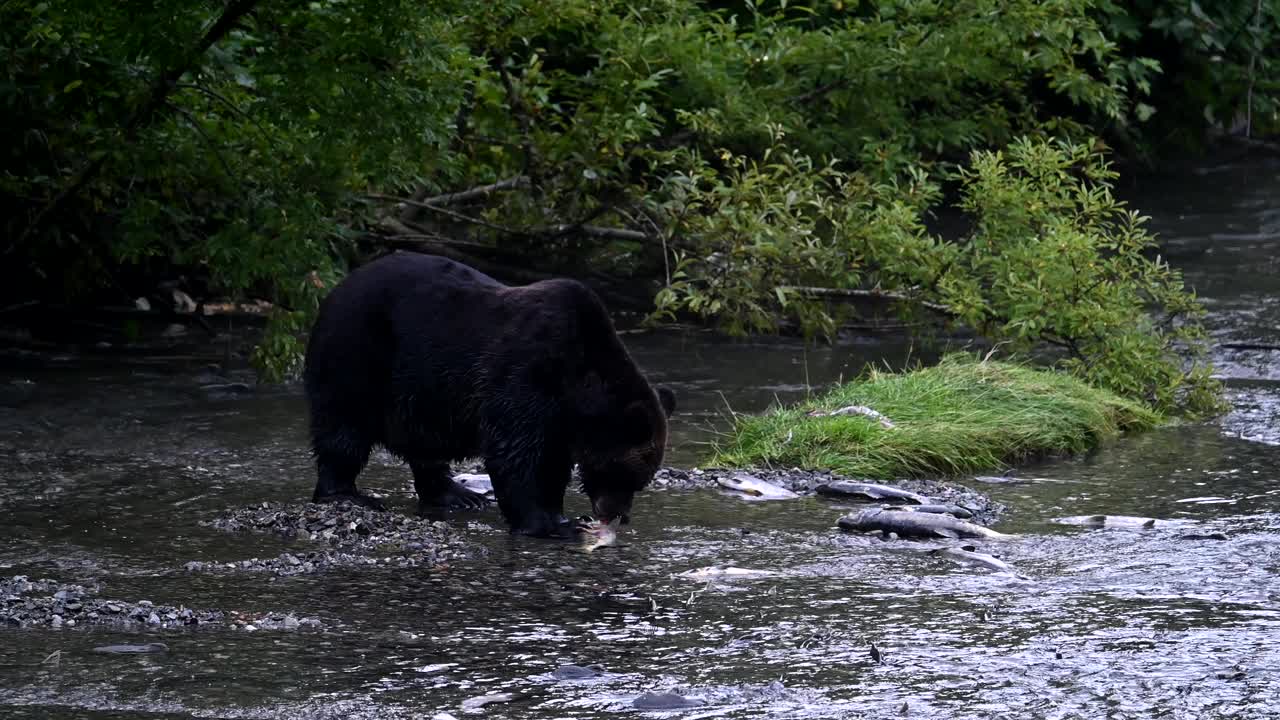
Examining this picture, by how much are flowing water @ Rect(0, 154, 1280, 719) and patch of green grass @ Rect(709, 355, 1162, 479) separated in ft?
0.88

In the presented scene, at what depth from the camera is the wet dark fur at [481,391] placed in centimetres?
Result: 697

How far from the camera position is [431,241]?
13.5 metres

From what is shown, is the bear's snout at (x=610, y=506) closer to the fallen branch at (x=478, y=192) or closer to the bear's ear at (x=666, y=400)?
the bear's ear at (x=666, y=400)

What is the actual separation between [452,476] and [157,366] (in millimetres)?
4373

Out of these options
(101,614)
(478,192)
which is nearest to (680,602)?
(101,614)

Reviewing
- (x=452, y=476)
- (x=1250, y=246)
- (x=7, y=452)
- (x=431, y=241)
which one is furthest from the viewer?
(x=1250, y=246)

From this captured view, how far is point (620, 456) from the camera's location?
6.93m

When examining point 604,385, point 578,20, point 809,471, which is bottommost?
point 809,471

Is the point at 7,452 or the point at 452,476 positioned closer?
the point at 452,476

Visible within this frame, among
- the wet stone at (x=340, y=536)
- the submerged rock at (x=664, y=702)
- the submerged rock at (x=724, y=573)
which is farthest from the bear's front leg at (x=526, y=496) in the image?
the submerged rock at (x=664, y=702)

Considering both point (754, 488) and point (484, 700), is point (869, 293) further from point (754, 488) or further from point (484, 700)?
point (484, 700)

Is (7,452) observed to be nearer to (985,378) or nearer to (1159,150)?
(985,378)

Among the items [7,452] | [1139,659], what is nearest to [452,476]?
[7,452]

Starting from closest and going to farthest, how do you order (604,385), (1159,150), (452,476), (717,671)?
(717,671), (604,385), (452,476), (1159,150)
